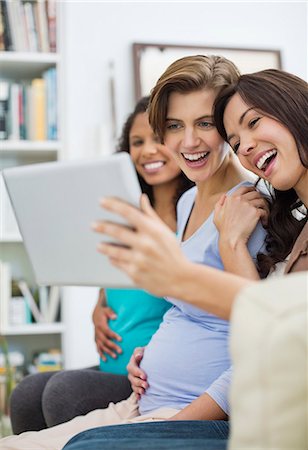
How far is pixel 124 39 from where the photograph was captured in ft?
12.2

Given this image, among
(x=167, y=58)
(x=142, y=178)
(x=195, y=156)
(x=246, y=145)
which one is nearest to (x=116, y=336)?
(x=142, y=178)

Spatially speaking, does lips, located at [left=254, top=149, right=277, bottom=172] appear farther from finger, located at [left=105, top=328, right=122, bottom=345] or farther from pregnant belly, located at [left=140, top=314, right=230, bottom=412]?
finger, located at [left=105, top=328, right=122, bottom=345]

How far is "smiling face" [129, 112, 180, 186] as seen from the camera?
218 cm

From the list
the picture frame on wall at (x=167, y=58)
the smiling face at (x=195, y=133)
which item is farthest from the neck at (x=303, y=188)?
the picture frame on wall at (x=167, y=58)

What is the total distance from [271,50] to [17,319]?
6.51ft

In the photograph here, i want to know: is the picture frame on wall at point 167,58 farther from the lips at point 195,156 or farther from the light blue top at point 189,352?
the light blue top at point 189,352

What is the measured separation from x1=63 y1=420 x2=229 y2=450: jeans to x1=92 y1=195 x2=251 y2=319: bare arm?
0.69ft

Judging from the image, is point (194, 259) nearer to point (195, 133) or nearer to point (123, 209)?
point (195, 133)

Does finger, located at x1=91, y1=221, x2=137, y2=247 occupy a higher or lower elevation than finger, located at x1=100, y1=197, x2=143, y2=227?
lower

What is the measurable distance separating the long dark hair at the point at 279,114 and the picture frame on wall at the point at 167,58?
2127mm

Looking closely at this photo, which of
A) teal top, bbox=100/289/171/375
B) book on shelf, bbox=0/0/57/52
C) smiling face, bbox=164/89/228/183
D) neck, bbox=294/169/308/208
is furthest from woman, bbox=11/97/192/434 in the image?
book on shelf, bbox=0/0/57/52

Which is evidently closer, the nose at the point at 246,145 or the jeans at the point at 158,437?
the jeans at the point at 158,437

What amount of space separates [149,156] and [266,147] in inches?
30.2

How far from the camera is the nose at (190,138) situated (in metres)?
1.66
